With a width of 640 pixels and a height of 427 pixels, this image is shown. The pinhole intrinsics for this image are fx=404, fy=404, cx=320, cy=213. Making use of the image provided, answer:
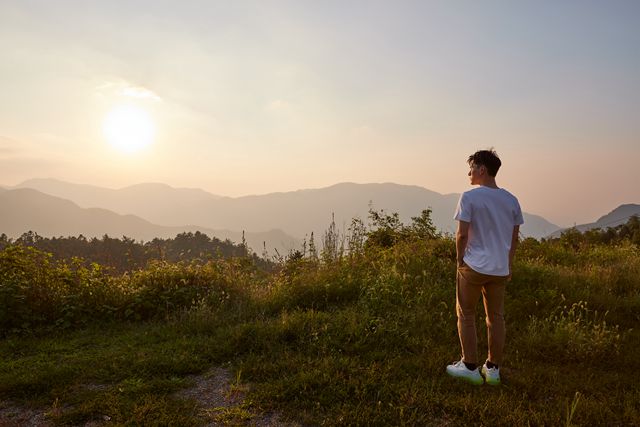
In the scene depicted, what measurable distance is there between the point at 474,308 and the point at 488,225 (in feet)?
3.41

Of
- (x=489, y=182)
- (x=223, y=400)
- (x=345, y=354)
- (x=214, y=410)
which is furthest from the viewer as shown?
(x=345, y=354)

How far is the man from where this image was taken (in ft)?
15.0

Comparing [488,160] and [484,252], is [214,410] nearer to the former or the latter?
[484,252]

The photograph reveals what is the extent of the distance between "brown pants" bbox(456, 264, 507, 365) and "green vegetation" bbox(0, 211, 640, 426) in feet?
1.34

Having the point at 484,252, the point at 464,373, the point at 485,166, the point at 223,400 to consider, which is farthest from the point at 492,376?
the point at 223,400

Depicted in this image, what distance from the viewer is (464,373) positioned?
191 inches

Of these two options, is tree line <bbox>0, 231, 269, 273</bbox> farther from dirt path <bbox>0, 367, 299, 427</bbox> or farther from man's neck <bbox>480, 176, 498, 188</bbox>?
man's neck <bbox>480, 176, 498, 188</bbox>

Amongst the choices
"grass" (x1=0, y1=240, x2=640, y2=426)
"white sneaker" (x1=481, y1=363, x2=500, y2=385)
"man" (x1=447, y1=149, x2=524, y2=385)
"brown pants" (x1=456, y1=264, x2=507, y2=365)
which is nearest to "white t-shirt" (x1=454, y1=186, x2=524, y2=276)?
"man" (x1=447, y1=149, x2=524, y2=385)

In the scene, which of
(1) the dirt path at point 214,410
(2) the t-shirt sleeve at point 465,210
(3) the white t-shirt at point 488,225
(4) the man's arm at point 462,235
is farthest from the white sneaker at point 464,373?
(1) the dirt path at point 214,410

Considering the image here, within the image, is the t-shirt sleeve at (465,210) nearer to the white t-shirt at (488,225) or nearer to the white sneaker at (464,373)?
the white t-shirt at (488,225)

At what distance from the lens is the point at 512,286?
7.89 metres

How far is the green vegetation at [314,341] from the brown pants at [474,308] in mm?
409

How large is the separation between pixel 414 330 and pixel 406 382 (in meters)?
1.51

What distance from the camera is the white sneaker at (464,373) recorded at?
4770 millimetres
